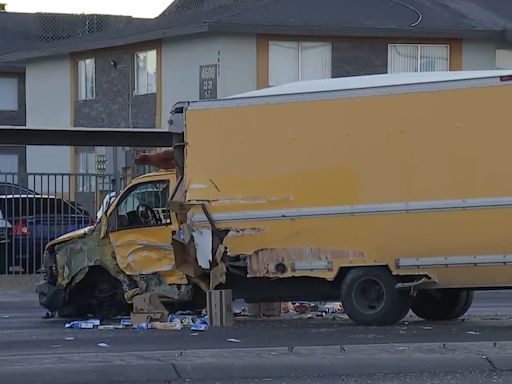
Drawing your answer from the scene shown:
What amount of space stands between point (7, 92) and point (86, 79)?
11.9 meters

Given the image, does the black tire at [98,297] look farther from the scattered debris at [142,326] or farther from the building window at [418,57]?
the building window at [418,57]

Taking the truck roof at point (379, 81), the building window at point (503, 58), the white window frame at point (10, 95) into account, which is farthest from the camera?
the white window frame at point (10, 95)

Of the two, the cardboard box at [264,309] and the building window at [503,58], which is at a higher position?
the building window at [503,58]

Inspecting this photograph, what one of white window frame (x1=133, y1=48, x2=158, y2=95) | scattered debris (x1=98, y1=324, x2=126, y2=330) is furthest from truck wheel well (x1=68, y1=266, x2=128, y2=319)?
white window frame (x1=133, y1=48, x2=158, y2=95)

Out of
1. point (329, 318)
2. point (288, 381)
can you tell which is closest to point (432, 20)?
point (329, 318)

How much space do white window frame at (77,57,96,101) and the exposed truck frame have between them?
66.2ft

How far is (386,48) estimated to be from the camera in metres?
28.7

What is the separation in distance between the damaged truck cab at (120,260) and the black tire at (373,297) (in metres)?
2.19

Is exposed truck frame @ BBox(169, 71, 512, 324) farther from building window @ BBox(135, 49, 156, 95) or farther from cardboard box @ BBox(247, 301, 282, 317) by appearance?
building window @ BBox(135, 49, 156, 95)

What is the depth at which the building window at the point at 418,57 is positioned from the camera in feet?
94.6

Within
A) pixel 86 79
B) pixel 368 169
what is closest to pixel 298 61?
pixel 86 79

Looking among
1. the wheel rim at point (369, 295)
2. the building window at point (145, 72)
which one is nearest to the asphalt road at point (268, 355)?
the wheel rim at point (369, 295)

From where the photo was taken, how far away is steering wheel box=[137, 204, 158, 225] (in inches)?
544

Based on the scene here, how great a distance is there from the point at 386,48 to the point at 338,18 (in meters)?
1.60
